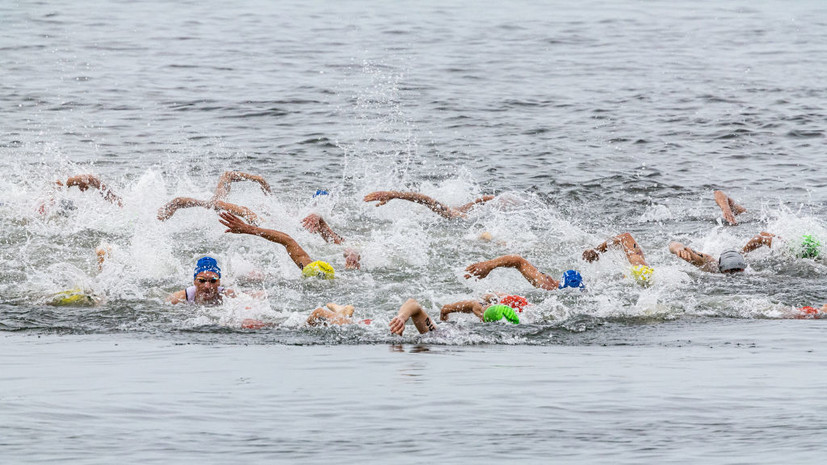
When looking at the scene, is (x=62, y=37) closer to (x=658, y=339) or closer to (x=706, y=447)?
(x=658, y=339)

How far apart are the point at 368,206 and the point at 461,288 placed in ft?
17.2

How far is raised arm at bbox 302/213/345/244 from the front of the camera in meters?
16.0

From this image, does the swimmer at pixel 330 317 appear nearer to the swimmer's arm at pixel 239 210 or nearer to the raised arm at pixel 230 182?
the swimmer's arm at pixel 239 210

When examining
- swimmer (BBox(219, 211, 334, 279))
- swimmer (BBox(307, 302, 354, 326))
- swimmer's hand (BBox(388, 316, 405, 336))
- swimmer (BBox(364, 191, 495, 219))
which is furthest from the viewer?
swimmer (BBox(364, 191, 495, 219))

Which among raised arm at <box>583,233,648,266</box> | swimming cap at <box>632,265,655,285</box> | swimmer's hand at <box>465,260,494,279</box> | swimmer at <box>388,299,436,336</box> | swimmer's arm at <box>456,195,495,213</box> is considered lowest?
swimmer's arm at <box>456,195,495,213</box>

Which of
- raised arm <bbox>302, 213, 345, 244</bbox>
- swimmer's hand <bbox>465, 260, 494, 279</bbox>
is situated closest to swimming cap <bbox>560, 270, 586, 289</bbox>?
swimmer's hand <bbox>465, 260, 494, 279</bbox>

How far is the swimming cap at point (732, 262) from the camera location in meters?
15.4

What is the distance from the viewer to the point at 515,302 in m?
13.0

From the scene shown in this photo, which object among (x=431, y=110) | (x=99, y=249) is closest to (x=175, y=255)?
(x=99, y=249)

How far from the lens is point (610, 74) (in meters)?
34.6

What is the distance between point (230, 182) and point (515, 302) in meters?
7.77

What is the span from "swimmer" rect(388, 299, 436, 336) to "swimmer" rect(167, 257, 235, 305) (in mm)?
2884

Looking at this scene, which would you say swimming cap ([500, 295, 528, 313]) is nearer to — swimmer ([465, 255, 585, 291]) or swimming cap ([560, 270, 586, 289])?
swimmer ([465, 255, 585, 291])

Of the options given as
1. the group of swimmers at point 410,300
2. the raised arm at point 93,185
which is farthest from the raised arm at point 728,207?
the raised arm at point 93,185
